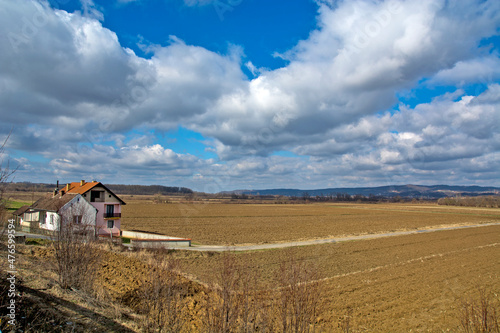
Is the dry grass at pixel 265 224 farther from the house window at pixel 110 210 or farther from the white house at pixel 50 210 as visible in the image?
the white house at pixel 50 210

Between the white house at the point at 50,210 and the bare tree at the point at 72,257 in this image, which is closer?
the bare tree at the point at 72,257

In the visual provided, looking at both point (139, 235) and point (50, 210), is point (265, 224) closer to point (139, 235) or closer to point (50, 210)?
point (139, 235)

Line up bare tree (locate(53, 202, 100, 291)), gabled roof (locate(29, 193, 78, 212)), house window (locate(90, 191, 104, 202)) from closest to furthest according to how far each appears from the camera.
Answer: bare tree (locate(53, 202, 100, 291)) < gabled roof (locate(29, 193, 78, 212)) < house window (locate(90, 191, 104, 202))

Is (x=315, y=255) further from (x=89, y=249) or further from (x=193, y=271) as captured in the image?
(x=89, y=249)

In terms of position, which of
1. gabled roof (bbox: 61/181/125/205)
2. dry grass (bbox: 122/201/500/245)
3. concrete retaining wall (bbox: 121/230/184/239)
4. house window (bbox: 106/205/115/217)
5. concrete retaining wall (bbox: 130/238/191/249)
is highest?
gabled roof (bbox: 61/181/125/205)

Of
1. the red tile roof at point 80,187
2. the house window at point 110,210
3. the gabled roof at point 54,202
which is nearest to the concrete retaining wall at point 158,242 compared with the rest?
the house window at point 110,210

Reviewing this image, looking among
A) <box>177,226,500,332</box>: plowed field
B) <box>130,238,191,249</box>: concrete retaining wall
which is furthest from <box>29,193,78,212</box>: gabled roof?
<box>177,226,500,332</box>: plowed field

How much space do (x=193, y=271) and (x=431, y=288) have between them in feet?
56.9

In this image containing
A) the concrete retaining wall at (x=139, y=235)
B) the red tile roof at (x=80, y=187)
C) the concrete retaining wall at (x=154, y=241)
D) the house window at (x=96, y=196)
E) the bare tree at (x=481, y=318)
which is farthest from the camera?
the house window at (x=96, y=196)

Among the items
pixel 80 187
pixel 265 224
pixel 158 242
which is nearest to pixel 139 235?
pixel 158 242

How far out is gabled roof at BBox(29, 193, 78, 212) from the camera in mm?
39941

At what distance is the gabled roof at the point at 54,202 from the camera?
39941mm

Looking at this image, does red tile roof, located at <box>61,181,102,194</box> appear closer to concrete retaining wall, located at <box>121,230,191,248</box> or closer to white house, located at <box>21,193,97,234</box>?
white house, located at <box>21,193,97,234</box>

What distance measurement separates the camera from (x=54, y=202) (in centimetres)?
4178
